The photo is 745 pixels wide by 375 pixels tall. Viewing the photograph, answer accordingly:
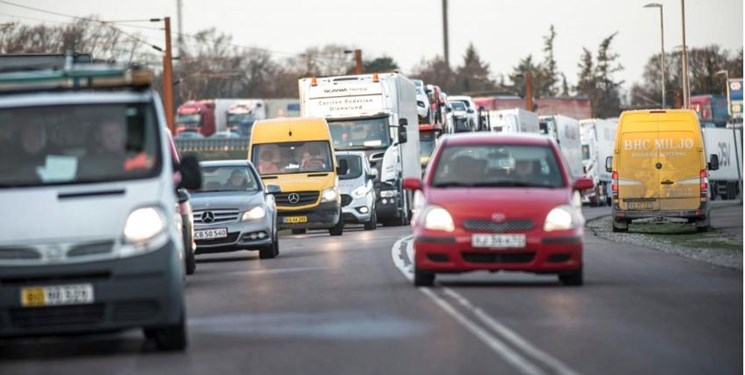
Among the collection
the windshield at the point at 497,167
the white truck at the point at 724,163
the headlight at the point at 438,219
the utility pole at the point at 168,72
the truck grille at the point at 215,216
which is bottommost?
the white truck at the point at 724,163

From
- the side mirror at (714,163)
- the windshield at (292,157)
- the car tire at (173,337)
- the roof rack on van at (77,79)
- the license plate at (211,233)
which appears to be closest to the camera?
the car tire at (173,337)

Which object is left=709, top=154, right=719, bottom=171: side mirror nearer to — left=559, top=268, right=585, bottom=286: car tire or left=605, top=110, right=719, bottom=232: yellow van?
left=605, top=110, right=719, bottom=232: yellow van

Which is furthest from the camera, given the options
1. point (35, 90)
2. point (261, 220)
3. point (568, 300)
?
point (261, 220)

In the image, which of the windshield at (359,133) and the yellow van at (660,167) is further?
the windshield at (359,133)

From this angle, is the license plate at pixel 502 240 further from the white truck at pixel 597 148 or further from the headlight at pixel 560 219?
the white truck at pixel 597 148

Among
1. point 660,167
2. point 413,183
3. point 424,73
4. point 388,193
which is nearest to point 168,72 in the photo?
point 388,193

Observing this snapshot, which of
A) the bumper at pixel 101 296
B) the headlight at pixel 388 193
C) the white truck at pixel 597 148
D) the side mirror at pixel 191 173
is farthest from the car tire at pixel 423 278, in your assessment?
the white truck at pixel 597 148

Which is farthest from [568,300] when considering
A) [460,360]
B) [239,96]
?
[239,96]

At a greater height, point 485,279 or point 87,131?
point 87,131

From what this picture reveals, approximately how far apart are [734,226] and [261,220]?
687 inches

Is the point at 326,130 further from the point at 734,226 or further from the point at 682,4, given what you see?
the point at 682,4

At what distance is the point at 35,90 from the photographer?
1443 centimetres

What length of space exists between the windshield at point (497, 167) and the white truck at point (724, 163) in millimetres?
69639

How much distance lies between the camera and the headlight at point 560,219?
19109mm
